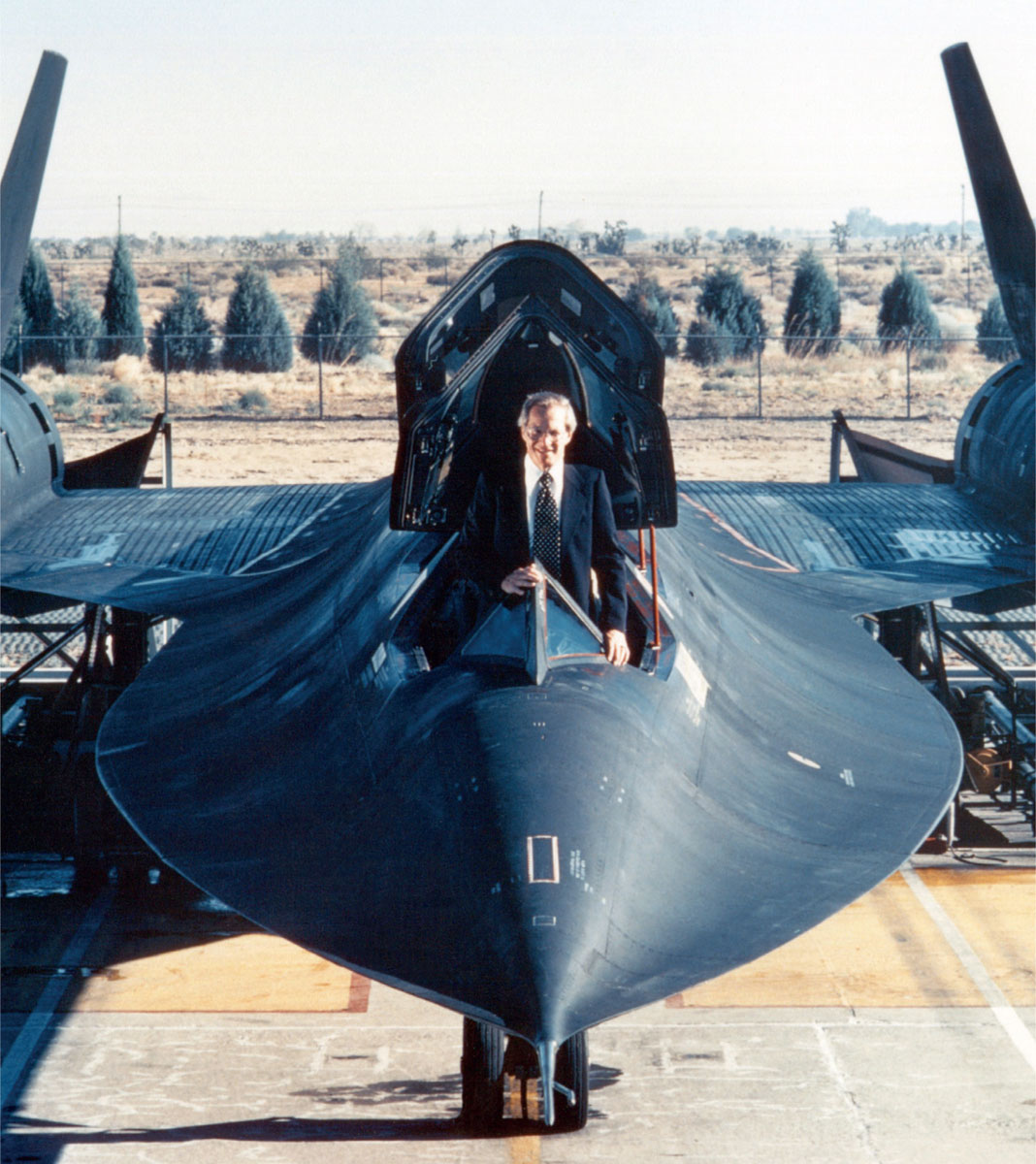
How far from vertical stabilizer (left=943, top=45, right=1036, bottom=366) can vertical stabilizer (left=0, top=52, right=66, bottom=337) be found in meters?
8.61

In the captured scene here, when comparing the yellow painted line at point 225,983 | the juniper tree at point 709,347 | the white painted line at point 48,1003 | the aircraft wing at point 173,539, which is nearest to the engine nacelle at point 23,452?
the aircraft wing at point 173,539

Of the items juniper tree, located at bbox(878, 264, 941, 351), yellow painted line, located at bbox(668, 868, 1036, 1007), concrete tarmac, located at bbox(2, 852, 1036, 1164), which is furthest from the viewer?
juniper tree, located at bbox(878, 264, 941, 351)

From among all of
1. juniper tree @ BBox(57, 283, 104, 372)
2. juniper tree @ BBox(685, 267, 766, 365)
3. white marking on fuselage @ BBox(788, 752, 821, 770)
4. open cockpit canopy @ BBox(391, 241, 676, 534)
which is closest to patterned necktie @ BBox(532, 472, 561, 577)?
open cockpit canopy @ BBox(391, 241, 676, 534)

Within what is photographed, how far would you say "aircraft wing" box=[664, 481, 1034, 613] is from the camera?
1141 centimetres

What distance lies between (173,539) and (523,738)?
7882mm

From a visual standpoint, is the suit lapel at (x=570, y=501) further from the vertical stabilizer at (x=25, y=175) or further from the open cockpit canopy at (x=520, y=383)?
the vertical stabilizer at (x=25, y=175)

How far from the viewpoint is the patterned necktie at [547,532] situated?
6520 millimetres

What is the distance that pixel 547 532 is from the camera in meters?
6.56

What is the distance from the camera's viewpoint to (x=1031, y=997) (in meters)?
10.3

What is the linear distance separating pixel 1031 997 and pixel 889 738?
3.77 metres

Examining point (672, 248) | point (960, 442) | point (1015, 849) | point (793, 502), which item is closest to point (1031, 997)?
point (1015, 849)

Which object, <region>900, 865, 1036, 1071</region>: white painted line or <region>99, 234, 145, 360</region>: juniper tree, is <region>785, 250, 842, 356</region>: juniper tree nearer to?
<region>99, 234, 145, 360</region>: juniper tree

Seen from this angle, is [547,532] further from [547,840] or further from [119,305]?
[119,305]

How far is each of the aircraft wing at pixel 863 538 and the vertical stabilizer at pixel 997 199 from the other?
1.80 m
